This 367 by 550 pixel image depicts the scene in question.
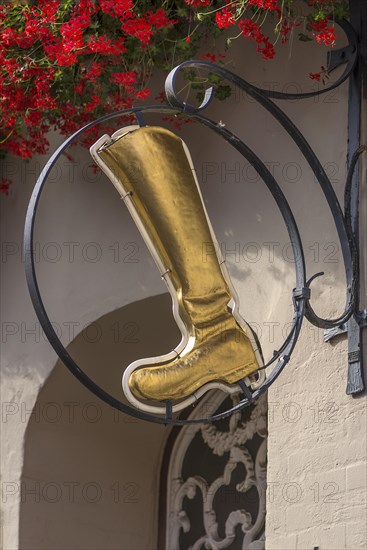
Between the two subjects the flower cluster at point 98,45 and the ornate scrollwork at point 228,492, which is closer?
the flower cluster at point 98,45

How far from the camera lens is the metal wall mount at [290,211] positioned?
4773 mm

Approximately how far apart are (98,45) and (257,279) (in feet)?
4.13

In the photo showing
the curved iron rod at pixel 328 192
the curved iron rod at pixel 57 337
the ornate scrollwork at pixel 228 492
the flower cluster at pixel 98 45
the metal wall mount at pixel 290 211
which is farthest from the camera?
the ornate scrollwork at pixel 228 492

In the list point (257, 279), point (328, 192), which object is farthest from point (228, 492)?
point (328, 192)

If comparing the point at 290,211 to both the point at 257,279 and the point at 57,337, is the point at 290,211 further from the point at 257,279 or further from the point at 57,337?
the point at 57,337

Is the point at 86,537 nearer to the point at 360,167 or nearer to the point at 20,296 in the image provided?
the point at 20,296

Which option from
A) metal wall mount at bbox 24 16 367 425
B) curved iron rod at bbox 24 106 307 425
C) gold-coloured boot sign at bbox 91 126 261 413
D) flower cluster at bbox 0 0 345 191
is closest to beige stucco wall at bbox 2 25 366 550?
metal wall mount at bbox 24 16 367 425

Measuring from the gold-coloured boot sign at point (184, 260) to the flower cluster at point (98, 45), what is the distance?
86 centimetres

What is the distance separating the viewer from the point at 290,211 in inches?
198

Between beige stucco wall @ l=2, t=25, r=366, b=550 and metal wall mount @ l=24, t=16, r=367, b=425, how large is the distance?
128 millimetres

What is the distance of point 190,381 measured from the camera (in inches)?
186

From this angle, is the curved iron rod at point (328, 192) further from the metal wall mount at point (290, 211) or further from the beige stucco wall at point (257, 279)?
the beige stucco wall at point (257, 279)

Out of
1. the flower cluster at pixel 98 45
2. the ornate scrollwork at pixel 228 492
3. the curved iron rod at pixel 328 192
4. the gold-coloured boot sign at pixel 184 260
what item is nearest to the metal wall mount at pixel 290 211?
the curved iron rod at pixel 328 192

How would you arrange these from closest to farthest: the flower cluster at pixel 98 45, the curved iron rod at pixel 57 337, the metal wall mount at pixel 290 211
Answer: the curved iron rod at pixel 57 337
the metal wall mount at pixel 290 211
the flower cluster at pixel 98 45
